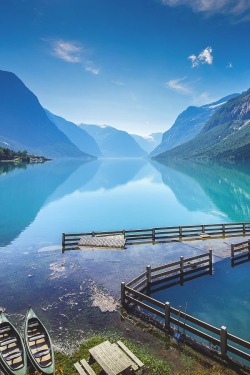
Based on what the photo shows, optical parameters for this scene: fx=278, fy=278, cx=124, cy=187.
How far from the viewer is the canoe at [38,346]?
11.4 m

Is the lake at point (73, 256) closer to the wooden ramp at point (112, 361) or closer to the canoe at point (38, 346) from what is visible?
the canoe at point (38, 346)

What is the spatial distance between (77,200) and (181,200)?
2768 centimetres

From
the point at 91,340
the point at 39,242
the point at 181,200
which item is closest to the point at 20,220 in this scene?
the point at 39,242

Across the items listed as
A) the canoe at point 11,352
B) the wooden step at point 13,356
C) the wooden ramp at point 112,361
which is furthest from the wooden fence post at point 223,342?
the wooden step at point 13,356

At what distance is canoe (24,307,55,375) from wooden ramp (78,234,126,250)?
15786mm

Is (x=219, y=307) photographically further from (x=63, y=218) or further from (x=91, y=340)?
(x=63, y=218)

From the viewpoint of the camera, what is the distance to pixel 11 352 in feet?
40.3

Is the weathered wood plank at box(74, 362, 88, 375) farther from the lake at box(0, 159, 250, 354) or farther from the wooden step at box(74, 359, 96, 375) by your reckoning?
the lake at box(0, 159, 250, 354)

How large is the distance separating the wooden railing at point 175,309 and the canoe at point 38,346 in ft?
18.1

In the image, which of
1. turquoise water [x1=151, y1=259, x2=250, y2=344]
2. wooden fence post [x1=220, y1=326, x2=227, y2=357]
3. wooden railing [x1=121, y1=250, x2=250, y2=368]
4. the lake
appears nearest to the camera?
wooden fence post [x1=220, y1=326, x2=227, y2=357]

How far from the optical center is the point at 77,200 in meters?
73.0

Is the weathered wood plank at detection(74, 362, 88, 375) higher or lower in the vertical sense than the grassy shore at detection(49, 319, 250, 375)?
higher

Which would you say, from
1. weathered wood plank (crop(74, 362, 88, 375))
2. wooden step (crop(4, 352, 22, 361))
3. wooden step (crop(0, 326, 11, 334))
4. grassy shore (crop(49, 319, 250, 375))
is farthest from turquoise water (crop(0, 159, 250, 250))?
weathered wood plank (crop(74, 362, 88, 375))

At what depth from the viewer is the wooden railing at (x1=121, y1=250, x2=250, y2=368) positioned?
1266cm
